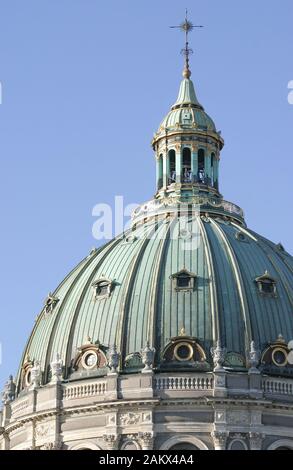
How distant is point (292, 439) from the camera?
251ft

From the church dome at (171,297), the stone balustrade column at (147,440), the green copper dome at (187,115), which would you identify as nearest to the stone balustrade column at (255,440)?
the church dome at (171,297)

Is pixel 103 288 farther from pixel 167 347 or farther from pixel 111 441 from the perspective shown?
pixel 111 441

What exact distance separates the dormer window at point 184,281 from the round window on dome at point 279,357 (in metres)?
5.88

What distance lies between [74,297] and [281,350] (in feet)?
41.0

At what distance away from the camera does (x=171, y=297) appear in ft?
262

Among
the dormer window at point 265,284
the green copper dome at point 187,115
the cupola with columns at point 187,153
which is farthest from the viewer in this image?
the green copper dome at point 187,115

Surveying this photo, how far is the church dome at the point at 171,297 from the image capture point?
259 feet

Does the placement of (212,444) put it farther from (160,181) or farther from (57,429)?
(160,181)

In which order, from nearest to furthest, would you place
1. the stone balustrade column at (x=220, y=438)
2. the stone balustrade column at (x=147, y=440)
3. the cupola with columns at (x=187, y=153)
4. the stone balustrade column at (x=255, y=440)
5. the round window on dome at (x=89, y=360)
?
the stone balustrade column at (x=220, y=438) < the stone balustrade column at (x=147, y=440) < the stone balustrade column at (x=255, y=440) < the round window on dome at (x=89, y=360) < the cupola with columns at (x=187, y=153)

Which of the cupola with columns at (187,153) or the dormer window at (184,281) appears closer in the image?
the dormer window at (184,281)

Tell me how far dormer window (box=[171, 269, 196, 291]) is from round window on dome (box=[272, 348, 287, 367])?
19.3ft

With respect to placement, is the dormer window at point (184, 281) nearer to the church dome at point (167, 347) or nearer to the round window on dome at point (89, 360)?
the church dome at point (167, 347)

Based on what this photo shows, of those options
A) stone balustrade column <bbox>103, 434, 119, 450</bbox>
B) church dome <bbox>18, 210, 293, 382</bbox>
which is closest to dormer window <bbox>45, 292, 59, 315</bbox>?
church dome <bbox>18, 210, 293, 382</bbox>
